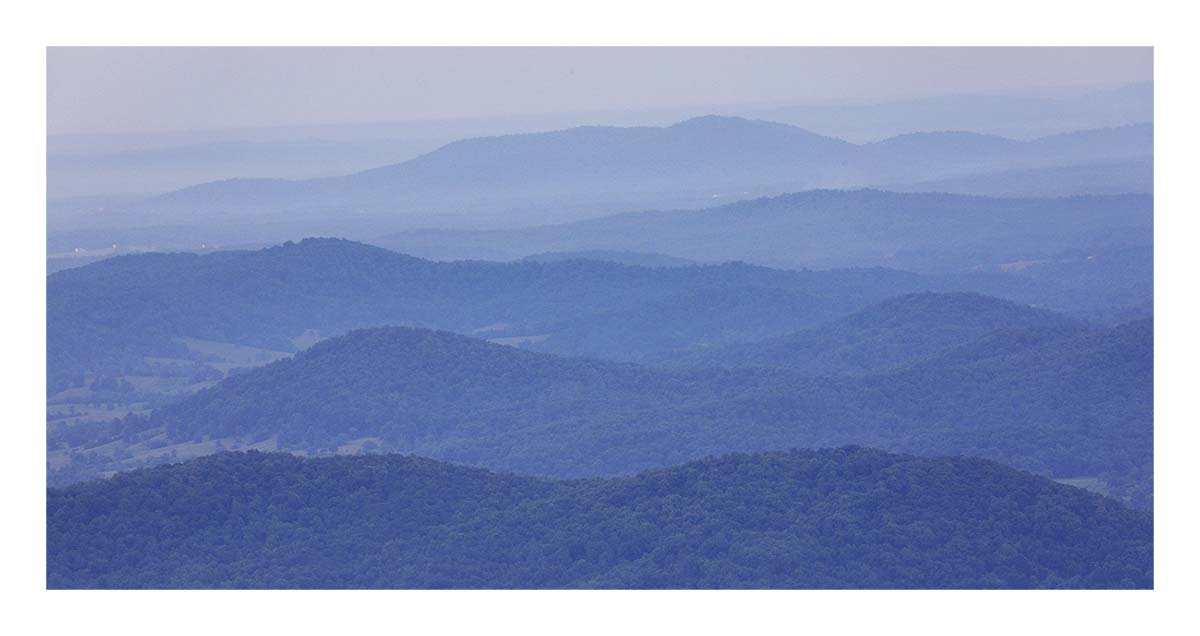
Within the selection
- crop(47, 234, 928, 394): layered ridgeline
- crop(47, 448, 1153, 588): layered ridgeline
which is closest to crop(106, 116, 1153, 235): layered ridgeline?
crop(47, 234, 928, 394): layered ridgeline

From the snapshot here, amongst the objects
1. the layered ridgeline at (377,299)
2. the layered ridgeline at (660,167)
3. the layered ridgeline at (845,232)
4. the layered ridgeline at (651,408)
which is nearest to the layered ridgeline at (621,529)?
the layered ridgeline at (651,408)

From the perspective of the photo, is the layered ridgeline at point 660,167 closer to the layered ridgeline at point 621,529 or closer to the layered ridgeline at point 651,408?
the layered ridgeline at point 651,408

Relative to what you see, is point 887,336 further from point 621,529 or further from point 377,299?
point 621,529

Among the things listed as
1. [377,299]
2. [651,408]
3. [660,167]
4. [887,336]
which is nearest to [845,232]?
[660,167]

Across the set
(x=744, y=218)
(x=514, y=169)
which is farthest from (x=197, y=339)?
(x=514, y=169)

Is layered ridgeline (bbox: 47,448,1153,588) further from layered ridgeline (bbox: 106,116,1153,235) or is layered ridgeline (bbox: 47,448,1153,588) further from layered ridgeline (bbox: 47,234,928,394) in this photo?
layered ridgeline (bbox: 106,116,1153,235)

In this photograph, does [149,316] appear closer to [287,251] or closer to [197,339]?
[197,339]
